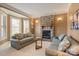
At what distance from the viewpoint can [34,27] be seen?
2.93 metres

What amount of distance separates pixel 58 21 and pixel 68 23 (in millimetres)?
305

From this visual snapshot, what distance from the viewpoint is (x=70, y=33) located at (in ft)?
9.43

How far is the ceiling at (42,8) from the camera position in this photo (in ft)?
8.42

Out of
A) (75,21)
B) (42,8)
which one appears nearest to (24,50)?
(42,8)

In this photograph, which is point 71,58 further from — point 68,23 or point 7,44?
point 7,44

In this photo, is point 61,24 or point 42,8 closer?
point 42,8

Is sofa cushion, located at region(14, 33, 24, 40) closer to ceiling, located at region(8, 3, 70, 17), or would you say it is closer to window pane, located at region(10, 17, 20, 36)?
window pane, located at region(10, 17, 20, 36)

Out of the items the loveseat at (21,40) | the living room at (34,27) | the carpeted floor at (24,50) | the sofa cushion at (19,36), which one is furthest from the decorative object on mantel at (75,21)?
the sofa cushion at (19,36)

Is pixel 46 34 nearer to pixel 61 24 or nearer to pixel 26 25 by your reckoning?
pixel 61 24

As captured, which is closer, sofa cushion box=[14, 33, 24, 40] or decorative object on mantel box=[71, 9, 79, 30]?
decorative object on mantel box=[71, 9, 79, 30]

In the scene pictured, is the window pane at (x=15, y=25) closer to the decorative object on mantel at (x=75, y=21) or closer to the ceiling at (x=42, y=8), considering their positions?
the ceiling at (x=42, y=8)

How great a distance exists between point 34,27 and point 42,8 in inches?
24.6

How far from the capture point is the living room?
2705 mm

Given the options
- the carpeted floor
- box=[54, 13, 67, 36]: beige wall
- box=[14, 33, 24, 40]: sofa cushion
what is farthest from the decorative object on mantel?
box=[14, 33, 24, 40]: sofa cushion
